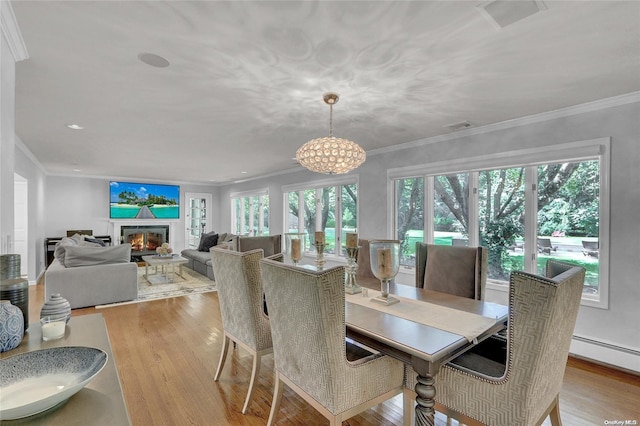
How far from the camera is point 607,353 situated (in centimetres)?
272

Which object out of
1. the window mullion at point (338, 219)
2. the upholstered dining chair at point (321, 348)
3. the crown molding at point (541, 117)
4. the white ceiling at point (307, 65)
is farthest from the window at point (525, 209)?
the upholstered dining chair at point (321, 348)

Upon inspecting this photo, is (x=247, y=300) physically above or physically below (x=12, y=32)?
below

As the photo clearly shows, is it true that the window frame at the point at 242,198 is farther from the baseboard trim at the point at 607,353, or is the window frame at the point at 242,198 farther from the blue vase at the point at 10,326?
the blue vase at the point at 10,326

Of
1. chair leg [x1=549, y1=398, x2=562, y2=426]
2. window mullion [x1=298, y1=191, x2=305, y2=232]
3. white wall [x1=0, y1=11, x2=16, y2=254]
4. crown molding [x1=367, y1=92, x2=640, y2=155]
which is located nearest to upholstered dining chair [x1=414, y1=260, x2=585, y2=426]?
chair leg [x1=549, y1=398, x2=562, y2=426]

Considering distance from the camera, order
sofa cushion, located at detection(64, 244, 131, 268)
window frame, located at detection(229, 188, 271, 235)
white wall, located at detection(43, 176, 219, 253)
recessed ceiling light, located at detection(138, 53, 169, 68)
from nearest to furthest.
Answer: recessed ceiling light, located at detection(138, 53, 169, 68) < sofa cushion, located at detection(64, 244, 131, 268) < white wall, located at detection(43, 176, 219, 253) < window frame, located at detection(229, 188, 271, 235)

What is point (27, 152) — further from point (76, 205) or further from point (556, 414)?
point (556, 414)

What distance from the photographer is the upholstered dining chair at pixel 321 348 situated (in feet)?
4.54

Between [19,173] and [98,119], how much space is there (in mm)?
2285

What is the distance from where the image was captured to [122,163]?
5871 mm

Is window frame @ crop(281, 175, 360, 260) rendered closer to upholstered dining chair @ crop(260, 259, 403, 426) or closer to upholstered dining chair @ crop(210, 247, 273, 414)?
upholstered dining chair @ crop(210, 247, 273, 414)

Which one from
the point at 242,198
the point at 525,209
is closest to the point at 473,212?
the point at 525,209

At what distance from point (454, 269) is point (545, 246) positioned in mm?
1472

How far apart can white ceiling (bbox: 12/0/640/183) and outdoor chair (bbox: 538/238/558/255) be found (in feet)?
4.36

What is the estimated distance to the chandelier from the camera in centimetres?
251
